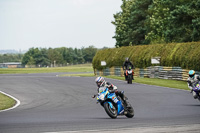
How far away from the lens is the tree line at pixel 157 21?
52625 mm

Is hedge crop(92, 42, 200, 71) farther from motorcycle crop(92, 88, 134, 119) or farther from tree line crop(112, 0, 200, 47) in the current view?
motorcycle crop(92, 88, 134, 119)

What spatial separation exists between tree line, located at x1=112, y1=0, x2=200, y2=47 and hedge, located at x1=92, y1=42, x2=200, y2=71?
24.2ft

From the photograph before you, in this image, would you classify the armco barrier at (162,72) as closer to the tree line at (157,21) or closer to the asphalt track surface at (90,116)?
the tree line at (157,21)

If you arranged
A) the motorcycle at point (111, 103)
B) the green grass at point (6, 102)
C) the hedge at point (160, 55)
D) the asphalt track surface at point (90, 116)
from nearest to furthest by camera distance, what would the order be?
1. the asphalt track surface at point (90, 116)
2. the motorcycle at point (111, 103)
3. the green grass at point (6, 102)
4. the hedge at point (160, 55)

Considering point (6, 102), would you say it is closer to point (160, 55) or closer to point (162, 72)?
point (162, 72)

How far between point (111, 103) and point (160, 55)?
31313mm

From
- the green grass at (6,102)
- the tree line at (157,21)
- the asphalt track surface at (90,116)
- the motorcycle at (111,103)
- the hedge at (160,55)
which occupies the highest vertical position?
the tree line at (157,21)

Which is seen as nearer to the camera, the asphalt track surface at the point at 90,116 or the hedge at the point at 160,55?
the asphalt track surface at the point at 90,116

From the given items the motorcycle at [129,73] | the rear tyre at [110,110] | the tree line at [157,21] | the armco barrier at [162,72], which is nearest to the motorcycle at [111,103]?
the rear tyre at [110,110]

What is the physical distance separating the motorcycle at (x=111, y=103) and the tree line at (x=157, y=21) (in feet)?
128

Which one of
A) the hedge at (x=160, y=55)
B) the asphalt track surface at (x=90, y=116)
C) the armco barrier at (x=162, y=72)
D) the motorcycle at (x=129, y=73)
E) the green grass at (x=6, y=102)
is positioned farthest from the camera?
the armco barrier at (x=162, y=72)

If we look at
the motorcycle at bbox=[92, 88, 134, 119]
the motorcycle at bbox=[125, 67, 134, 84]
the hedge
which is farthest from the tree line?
the motorcycle at bbox=[92, 88, 134, 119]

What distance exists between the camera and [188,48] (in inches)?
1489

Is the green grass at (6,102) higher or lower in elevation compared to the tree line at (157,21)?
lower
